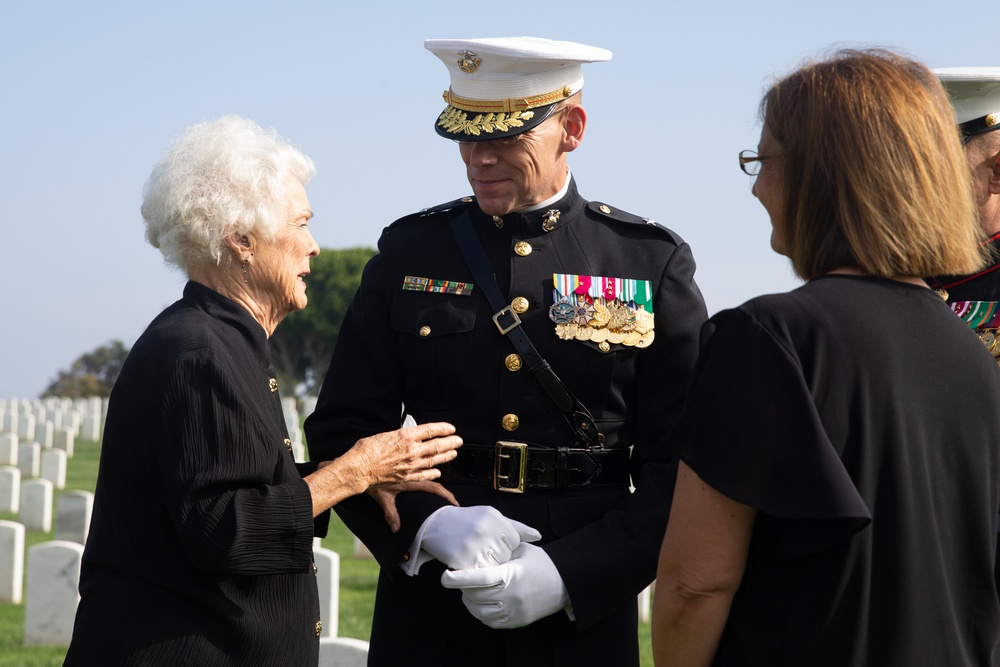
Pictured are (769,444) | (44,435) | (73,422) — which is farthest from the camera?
(73,422)

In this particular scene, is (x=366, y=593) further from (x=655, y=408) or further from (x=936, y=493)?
(x=936, y=493)

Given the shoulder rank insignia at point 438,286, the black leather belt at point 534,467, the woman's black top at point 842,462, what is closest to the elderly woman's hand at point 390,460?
the black leather belt at point 534,467

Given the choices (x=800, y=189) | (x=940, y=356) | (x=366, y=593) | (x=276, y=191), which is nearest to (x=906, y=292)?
(x=940, y=356)

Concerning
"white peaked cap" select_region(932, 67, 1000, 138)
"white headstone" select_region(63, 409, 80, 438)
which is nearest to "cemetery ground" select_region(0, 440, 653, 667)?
"white peaked cap" select_region(932, 67, 1000, 138)

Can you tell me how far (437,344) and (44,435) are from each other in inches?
955

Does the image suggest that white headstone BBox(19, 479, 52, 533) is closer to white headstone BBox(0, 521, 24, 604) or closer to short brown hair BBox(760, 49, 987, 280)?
white headstone BBox(0, 521, 24, 604)

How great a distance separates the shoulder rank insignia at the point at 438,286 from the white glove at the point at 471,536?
72 cm

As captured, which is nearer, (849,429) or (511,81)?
(849,429)

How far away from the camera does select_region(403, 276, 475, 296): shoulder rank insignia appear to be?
11.8ft

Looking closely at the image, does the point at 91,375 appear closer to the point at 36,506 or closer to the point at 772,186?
the point at 36,506

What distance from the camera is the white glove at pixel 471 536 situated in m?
3.13

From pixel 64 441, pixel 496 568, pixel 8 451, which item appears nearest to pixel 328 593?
pixel 496 568

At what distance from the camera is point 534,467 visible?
3418 millimetres

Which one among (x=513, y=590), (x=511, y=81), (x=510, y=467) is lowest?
(x=513, y=590)
